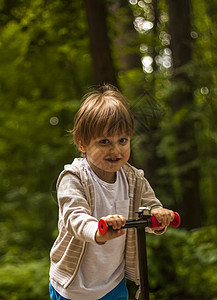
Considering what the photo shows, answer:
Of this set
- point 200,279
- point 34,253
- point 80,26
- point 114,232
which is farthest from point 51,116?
point 114,232

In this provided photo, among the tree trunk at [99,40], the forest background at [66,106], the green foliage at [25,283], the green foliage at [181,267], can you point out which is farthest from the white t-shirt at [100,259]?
the forest background at [66,106]

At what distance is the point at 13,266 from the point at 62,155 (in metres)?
2.07

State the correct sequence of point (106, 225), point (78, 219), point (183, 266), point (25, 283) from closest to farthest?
1. point (106, 225)
2. point (78, 219)
3. point (25, 283)
4. point (183, 266)

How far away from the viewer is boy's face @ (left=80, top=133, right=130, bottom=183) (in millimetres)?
2020

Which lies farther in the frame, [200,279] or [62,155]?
[62,155]

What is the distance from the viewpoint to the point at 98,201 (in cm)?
206

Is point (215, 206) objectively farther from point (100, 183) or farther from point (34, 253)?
point (100, 183)

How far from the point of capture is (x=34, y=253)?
5887 millimetres

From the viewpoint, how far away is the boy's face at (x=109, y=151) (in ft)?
6.63

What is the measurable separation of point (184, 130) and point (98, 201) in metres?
4.68

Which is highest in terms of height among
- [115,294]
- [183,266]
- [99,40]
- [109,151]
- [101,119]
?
[99,40]

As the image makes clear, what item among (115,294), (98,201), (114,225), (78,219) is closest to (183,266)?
(115,294)

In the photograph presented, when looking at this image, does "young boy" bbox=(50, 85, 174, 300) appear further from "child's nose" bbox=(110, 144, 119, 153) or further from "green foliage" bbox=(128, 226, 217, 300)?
"green foliage" bbox=(128, 226, 217, 300)

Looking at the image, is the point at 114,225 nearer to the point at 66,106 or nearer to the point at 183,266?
the point at 183,266
